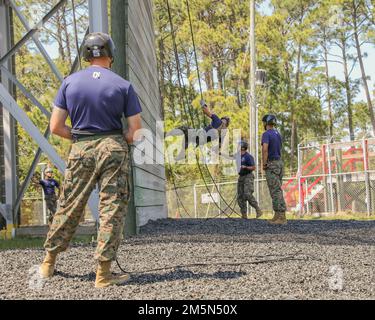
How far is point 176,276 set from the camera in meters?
4.72

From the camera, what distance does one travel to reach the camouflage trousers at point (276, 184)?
10211 millimetres

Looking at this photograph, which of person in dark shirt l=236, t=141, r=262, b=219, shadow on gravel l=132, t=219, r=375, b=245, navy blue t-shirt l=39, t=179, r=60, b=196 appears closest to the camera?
shadow on gravel l=132, t=219, r=375, b=245

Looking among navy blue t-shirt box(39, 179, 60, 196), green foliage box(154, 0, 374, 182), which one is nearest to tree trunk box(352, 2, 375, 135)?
green foliage box(154, 0, 374, 182)

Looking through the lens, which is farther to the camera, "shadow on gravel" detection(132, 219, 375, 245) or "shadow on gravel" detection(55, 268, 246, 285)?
"shadow on gravel" detection(132, 219, 375, 245)

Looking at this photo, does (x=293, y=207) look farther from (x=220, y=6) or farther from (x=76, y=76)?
(x=76, y=76)

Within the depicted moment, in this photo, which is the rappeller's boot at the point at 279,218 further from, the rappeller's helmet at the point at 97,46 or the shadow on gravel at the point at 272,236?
the rappeller's helmet at the point at 97,46

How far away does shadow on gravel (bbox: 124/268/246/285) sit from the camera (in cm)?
456

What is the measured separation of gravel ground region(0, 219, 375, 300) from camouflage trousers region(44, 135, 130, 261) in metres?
0.35

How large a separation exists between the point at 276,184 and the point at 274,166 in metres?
0.32

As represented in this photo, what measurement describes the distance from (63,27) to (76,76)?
2266cm

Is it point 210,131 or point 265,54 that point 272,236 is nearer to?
point 210,131

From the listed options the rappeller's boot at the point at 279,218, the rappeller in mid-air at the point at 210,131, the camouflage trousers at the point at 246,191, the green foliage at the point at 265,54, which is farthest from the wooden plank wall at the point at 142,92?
the green foliage at the point at 265,54

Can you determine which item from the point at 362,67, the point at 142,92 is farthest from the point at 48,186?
the point at 362,67

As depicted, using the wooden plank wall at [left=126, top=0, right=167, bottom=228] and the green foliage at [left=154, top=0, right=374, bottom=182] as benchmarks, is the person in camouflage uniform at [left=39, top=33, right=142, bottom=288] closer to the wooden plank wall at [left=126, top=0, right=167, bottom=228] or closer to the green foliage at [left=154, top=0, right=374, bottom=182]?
the wooden plank wall at [left=126, top=0, right=167, bottom=228]
